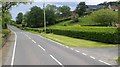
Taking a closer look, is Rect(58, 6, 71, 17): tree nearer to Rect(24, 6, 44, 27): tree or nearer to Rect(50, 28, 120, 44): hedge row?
Rect(24, 6, 44, 27): tree

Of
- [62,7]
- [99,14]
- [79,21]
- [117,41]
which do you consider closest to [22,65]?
[117,41]

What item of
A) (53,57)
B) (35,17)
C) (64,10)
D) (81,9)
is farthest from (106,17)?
(64,10)

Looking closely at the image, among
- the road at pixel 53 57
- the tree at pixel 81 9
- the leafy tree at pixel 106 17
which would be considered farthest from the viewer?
the tree at pixel 81 9

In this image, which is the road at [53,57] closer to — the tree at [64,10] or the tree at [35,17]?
the tree at [35,17]

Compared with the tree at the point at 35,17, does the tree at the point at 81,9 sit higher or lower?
higher

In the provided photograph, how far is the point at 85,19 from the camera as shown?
128 metres

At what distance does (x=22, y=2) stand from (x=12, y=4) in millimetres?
2023

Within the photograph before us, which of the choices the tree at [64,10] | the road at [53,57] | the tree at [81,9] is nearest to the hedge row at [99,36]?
the road at [53,57]

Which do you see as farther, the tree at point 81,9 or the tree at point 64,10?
the tree at point 64,10

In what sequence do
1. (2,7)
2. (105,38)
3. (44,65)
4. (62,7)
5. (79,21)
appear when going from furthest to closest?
(62,7)
(79,21)
(2,7)
(105,38)
(44,65)

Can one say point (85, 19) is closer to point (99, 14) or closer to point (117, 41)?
point (99, 14)

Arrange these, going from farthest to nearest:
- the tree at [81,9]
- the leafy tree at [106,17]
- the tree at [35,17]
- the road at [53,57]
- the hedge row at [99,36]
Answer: the tree at [81,9] → the tree at [35,17] → the leafy tree at [106,17] → the hedge row at [99,36] → the road at [53,57]

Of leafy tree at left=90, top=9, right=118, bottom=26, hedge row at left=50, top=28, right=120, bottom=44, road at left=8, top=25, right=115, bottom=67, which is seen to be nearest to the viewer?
road at left=8, top=25, right=115, bottom=67

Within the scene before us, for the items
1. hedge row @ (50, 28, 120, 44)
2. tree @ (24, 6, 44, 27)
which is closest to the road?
hedge row @ (50, 28, 120, 44)
